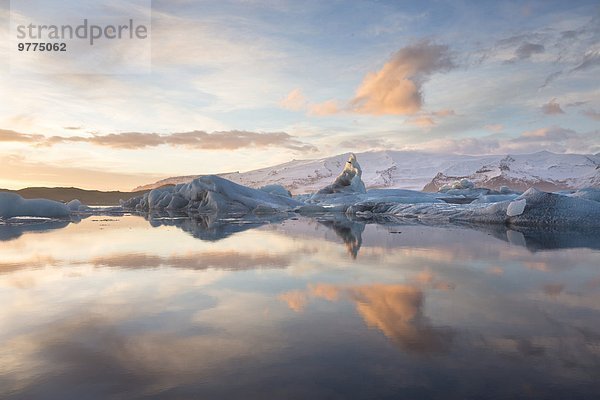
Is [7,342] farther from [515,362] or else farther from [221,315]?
[515,362]

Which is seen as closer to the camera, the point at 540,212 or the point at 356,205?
the point at 540,212

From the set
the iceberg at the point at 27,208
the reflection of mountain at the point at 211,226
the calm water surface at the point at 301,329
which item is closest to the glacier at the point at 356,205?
the iceberg at the point at 27,208

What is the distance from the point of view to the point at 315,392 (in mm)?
2127

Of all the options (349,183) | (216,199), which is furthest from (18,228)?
(349,183)

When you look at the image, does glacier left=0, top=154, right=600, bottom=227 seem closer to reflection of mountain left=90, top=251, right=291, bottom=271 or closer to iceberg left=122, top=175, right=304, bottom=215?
iceberg left=122, top=175, right=304, bottom=215

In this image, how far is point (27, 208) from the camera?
2220cm

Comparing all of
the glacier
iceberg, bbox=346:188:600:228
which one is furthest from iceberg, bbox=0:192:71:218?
iceberg, bbox=346:188:600:228

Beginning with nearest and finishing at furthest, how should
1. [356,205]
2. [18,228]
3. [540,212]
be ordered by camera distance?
[540,212], [18,228], [356,205]

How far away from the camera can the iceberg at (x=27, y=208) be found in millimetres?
21344

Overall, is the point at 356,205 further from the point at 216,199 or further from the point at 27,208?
the point at 27,208

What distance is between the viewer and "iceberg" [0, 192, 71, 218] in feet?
70.0

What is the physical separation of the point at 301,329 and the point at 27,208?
24.7 m

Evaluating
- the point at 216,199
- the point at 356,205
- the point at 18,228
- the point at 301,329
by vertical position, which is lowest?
the point at 301,329

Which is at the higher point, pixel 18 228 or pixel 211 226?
pixel 18 228
